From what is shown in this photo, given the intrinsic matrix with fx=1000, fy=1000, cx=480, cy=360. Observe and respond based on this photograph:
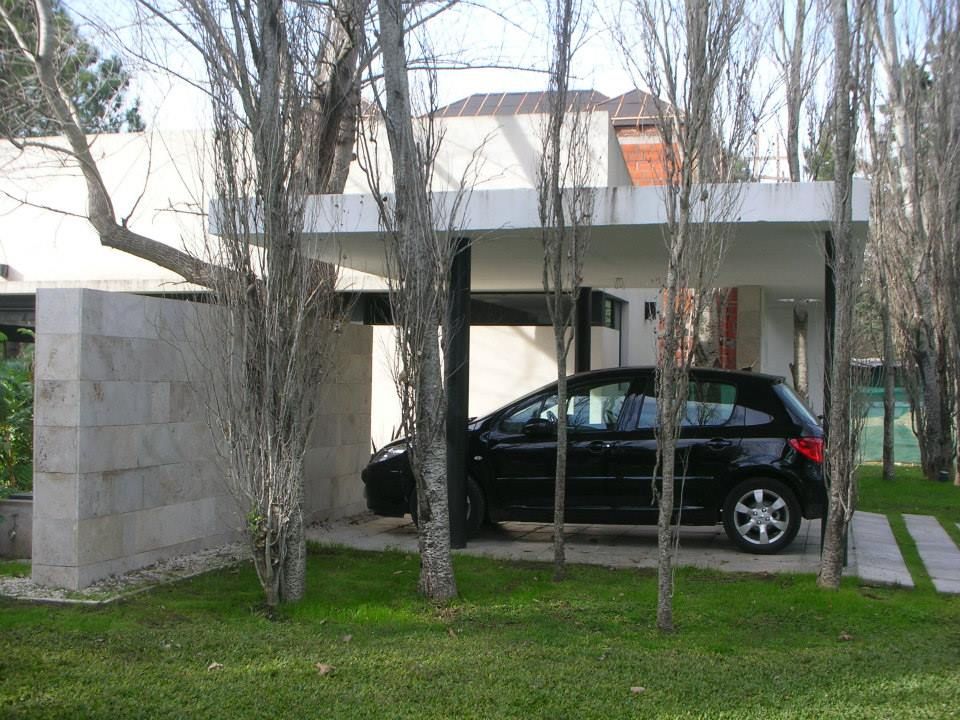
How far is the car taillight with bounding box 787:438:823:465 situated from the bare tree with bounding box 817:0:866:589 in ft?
4.65

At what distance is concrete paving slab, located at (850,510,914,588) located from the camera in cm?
809

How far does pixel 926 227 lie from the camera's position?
17.9 metres

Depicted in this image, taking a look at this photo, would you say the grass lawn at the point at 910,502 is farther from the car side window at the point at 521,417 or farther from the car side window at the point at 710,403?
the car side window at the point at 521,417

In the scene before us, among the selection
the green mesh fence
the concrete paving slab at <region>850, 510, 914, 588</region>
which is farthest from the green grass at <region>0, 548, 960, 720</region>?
the green mesh fence

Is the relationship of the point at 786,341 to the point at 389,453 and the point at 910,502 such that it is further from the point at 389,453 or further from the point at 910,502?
the point at 389,453

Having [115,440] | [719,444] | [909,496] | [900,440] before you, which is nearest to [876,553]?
[719,444]

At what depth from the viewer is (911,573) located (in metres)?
8.45

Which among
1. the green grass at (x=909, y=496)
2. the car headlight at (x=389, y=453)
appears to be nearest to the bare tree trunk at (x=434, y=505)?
the car headlight at (x=389, y=453)

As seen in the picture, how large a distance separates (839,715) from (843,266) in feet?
11.4

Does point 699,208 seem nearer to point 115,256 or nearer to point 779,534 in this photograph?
point 779,534

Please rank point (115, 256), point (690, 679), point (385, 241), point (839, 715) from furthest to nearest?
point (115, 256) < point (385, 241) < point (690, 679) < point (839, 715)

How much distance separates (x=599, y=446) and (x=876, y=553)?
→ 277 cm

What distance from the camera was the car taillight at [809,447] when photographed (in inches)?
349

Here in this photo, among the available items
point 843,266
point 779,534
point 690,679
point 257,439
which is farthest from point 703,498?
point 257,439
